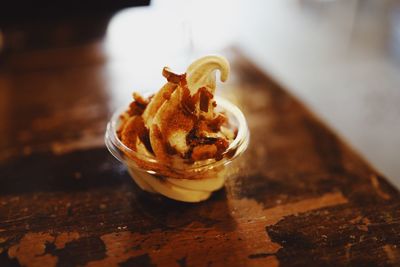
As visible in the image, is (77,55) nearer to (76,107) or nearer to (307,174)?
(76,107)

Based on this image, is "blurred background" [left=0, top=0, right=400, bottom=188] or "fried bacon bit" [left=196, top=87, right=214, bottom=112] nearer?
"fried bacon bit" [left=196, top=87, right=214, bottom=112]

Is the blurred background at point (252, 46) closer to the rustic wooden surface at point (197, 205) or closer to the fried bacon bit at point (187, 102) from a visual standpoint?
the rustic wooden surface at point (197, 205)

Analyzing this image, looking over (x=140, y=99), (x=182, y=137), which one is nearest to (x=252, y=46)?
(x=140, y=99)

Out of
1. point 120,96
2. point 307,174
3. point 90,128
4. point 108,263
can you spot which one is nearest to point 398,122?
point 307,174

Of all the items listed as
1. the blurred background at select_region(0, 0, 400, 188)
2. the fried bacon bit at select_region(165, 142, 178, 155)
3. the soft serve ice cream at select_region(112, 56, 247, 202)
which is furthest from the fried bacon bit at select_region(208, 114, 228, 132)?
the blurred background at select_region(0, 0, 400, 188)

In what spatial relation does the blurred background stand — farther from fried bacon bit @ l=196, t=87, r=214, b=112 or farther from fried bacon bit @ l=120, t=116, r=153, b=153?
fried bacon bit @ l=196, t=87, r=214, b=112

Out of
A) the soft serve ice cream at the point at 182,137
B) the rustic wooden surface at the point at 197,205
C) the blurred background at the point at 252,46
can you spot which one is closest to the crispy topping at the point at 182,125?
the soft serve ice cream at the point at 182,137

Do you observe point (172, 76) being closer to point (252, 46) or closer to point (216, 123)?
point (216, 123)
